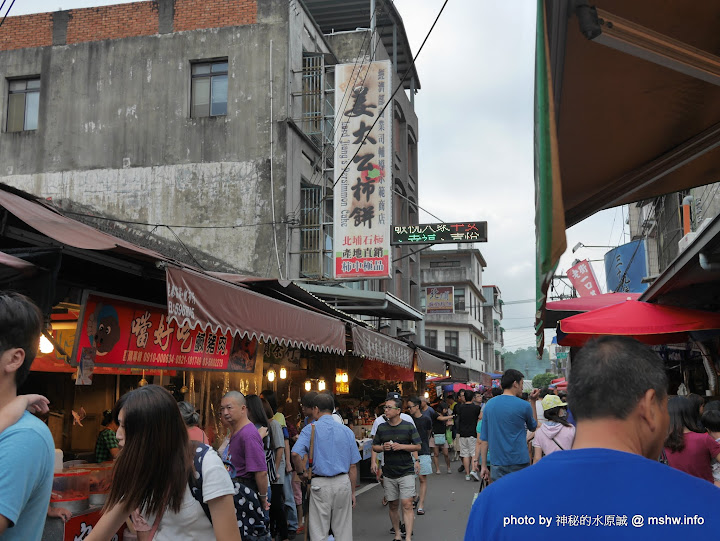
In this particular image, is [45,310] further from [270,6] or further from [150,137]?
[270,6]

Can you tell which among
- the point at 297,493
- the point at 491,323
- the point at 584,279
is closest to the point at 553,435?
the point at 297,493

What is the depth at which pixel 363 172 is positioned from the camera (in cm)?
1698

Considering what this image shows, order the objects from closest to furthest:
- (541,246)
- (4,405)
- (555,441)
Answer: (541,246) < (4,405) < (555,441)

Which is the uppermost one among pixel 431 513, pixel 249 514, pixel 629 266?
pixel 629 266

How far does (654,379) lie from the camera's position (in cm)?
198

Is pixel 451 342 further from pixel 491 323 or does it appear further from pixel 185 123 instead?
pixel 185 123

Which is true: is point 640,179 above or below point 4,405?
above

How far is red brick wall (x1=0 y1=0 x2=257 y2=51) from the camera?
19.7 meters

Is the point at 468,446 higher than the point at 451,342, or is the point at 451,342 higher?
the point at 451,342

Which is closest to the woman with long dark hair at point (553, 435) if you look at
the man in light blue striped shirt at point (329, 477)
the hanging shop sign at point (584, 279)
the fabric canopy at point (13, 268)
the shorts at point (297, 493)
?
the man in light blue striped shirt at point (329, 477)

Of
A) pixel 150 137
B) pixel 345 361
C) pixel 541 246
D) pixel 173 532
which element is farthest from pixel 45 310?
pixel 150 137

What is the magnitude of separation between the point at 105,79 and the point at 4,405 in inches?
781

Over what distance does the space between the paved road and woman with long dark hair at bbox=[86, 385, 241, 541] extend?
7238mm

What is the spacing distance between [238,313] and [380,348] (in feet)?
21.1
